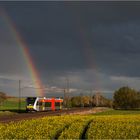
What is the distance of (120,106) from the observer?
18850 cm

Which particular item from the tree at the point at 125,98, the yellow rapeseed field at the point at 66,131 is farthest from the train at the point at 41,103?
the tree at the point at 125,98

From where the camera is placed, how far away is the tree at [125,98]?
609ft

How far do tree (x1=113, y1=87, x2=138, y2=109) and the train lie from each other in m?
93.7

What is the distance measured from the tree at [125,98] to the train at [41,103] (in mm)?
93657

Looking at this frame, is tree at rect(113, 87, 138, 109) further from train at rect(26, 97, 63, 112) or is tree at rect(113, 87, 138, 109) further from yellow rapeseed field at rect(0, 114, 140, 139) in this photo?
yellow rapeseed field at rect(0, 114, 140, 139)

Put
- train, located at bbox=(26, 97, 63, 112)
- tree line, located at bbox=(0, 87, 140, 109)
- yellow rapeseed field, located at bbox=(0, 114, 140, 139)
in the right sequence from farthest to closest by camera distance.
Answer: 1. tree line, located at bbox=(0, 87, 140, 109)
2. train, located at bbox=(26, 97, 63, 112)
3. yellow rapeseed field, located at bbox=(0, 114, 140, 139)

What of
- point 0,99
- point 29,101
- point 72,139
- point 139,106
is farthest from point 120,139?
point 139,106

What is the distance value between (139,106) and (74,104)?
110ft

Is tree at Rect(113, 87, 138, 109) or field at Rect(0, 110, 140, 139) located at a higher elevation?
tree at Rect(113, 87, 138, 109)

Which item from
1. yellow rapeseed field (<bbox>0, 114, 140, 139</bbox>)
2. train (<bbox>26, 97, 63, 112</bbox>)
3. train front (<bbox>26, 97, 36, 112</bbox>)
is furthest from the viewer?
train (<bbox>26, 97, 63, 112</bbox>)

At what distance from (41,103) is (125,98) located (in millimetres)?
Result: 105487

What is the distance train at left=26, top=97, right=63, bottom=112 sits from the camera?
85.4 m

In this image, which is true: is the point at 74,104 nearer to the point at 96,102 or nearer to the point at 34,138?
the point at 96,102

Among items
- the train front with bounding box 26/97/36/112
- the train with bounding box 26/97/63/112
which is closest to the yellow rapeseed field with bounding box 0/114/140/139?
the train front with bounding box 26/97/36/112
